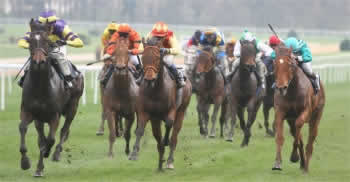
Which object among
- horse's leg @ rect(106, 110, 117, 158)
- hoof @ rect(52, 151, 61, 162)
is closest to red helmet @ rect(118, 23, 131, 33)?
horse's leg @ rect(106, 110, 117, 158)

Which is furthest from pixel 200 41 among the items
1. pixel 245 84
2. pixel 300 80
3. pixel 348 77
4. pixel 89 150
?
pixel 348 77

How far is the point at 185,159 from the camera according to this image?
38.1 ft

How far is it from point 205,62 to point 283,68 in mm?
5286

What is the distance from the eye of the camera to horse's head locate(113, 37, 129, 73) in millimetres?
10844

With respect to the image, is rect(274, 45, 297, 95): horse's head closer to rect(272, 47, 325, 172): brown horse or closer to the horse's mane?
rect(272, 47, 325, 172): brown horse

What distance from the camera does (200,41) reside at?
51.9ft

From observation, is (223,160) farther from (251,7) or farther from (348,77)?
(251,7)

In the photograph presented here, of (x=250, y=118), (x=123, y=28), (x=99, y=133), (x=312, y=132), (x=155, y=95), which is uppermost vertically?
(x=123, y=28)

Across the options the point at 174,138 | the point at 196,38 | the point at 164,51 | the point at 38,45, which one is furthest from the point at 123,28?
the point at 196,38

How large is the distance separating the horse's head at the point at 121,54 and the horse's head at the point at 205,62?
445cm

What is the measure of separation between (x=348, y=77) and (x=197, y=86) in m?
21.2

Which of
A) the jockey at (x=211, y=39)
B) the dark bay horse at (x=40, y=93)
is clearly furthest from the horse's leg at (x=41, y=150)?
the jockey at (x=211, y=39)

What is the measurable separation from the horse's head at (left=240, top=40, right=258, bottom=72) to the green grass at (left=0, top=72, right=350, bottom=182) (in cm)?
130

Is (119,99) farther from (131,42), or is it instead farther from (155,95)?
(155,95)
